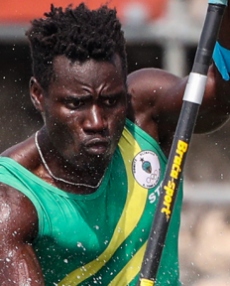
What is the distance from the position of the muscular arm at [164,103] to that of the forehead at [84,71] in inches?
20.9

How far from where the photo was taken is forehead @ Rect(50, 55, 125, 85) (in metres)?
4.04

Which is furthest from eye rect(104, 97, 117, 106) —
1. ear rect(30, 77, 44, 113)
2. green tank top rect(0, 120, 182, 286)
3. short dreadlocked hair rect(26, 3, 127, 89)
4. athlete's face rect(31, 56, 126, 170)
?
green tank top rect(0, 120, 182, 286)

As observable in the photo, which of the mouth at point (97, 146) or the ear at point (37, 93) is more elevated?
the ear at point (37, 93)

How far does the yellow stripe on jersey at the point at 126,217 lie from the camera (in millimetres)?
4367

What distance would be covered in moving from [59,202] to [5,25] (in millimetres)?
3581

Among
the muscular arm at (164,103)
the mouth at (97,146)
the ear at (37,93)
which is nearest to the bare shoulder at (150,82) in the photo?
the muscular arm at (164,103)

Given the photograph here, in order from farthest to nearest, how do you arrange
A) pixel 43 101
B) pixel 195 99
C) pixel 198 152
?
pixel 198 152 → pixel 43 101 → pixel 195 99

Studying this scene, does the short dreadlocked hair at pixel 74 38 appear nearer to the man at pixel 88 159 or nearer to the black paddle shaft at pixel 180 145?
the man at pixel 88 159

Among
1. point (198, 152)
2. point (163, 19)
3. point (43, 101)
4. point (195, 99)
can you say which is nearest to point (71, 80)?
point (43, 101)

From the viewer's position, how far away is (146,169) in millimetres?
4531

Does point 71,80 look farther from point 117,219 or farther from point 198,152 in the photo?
point 198,152

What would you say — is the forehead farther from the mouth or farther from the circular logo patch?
the circular logo patch

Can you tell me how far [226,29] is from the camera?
4.25 meters

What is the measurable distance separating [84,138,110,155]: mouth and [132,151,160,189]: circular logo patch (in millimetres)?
496
